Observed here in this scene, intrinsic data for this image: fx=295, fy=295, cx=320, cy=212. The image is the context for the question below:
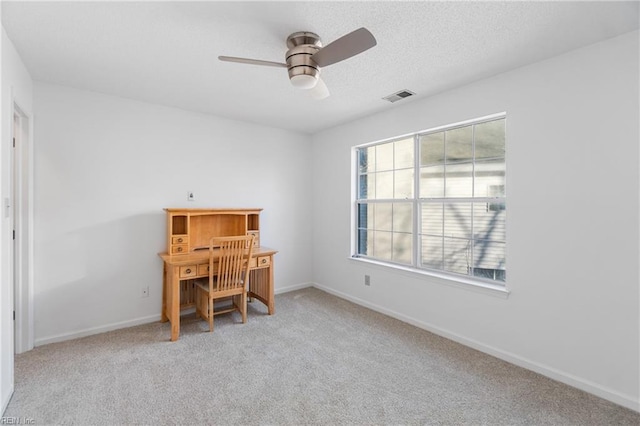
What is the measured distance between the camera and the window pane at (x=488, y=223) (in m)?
2.66

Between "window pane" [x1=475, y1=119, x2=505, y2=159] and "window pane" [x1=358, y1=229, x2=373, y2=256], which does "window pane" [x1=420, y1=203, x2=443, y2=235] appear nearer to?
"window pane" [x1=475, y1=119, x2=505, y2=159]

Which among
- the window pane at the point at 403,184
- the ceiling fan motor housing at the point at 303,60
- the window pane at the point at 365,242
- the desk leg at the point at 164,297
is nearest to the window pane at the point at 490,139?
the window pane at the point at 403,184

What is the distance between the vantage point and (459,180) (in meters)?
2.93

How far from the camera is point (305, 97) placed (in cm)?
308

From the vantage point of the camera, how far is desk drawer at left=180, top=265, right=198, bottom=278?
292cm

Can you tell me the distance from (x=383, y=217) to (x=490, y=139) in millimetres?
1465

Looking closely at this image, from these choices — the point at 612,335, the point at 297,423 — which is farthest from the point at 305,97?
the point at 612,335

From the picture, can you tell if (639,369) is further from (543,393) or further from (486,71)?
(486,71)

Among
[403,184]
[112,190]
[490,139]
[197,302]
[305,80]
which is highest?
[305,80]

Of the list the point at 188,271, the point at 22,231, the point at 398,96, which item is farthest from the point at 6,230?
the point at 398,96

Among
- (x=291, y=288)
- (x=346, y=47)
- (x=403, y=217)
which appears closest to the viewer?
(x=346, y=47)

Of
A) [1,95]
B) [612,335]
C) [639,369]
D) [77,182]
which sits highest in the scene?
[1,95]

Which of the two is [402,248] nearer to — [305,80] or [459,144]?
[459,144]

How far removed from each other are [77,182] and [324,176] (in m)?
2.90
